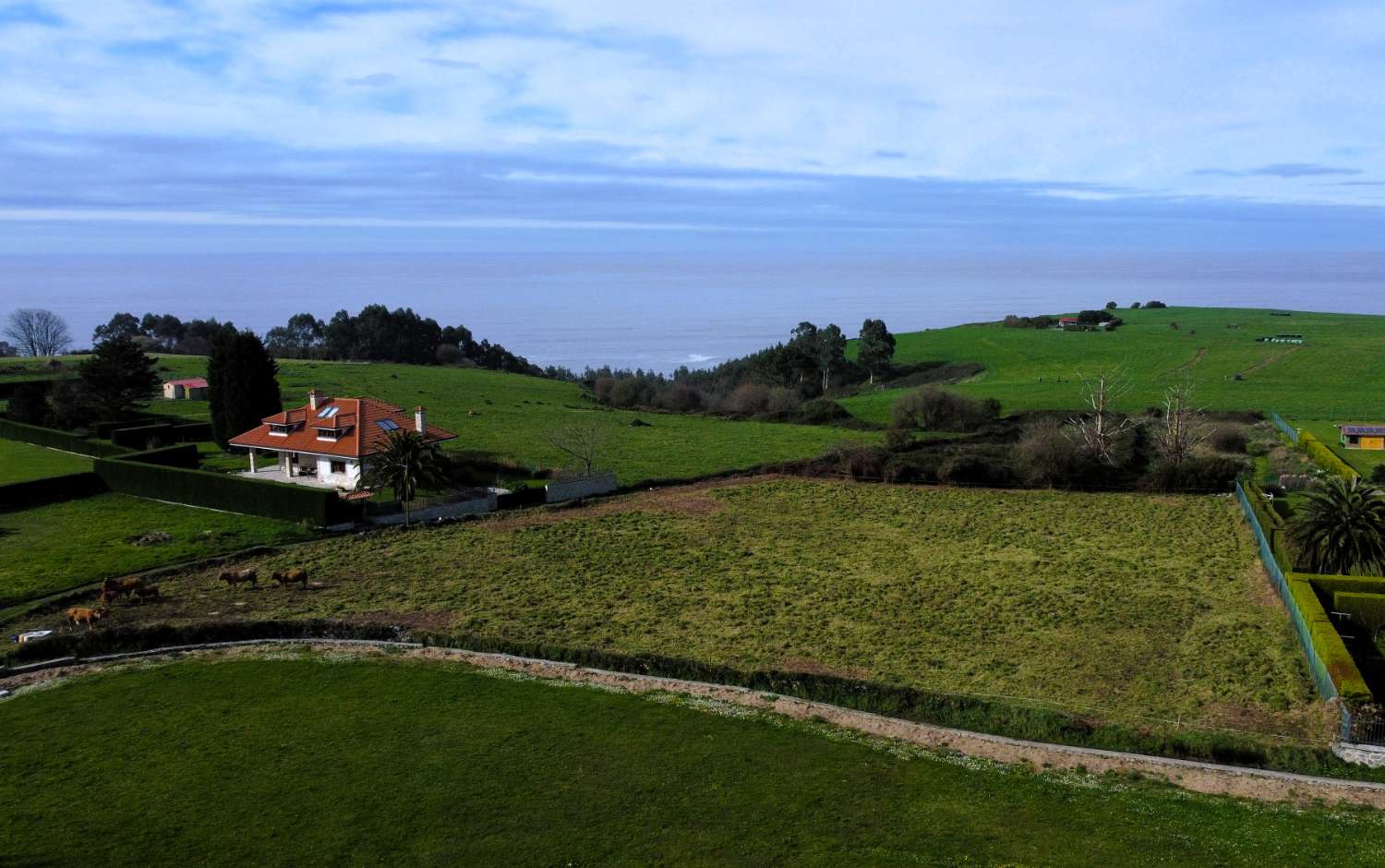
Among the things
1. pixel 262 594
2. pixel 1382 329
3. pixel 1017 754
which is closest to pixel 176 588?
pixel 262 594

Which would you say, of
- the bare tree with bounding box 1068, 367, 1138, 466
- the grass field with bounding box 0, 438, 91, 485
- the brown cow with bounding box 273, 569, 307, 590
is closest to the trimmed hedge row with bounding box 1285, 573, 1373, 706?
the bare tree with bounding box 1068, 367, 1138, 466

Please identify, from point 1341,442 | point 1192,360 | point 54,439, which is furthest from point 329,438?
point 1192,360

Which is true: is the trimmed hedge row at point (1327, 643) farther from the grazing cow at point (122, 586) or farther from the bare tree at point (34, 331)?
the bare tree at point (34, 331)

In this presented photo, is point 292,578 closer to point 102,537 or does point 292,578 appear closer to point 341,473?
point 102,537

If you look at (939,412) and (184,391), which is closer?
(939,412)

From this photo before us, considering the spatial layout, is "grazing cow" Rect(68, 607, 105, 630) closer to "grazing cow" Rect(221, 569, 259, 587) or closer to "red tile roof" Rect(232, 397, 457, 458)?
"grazing cow" Rect(221, 569, 259, 587)

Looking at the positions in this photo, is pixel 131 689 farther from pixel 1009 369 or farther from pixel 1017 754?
pixel 1009 369
